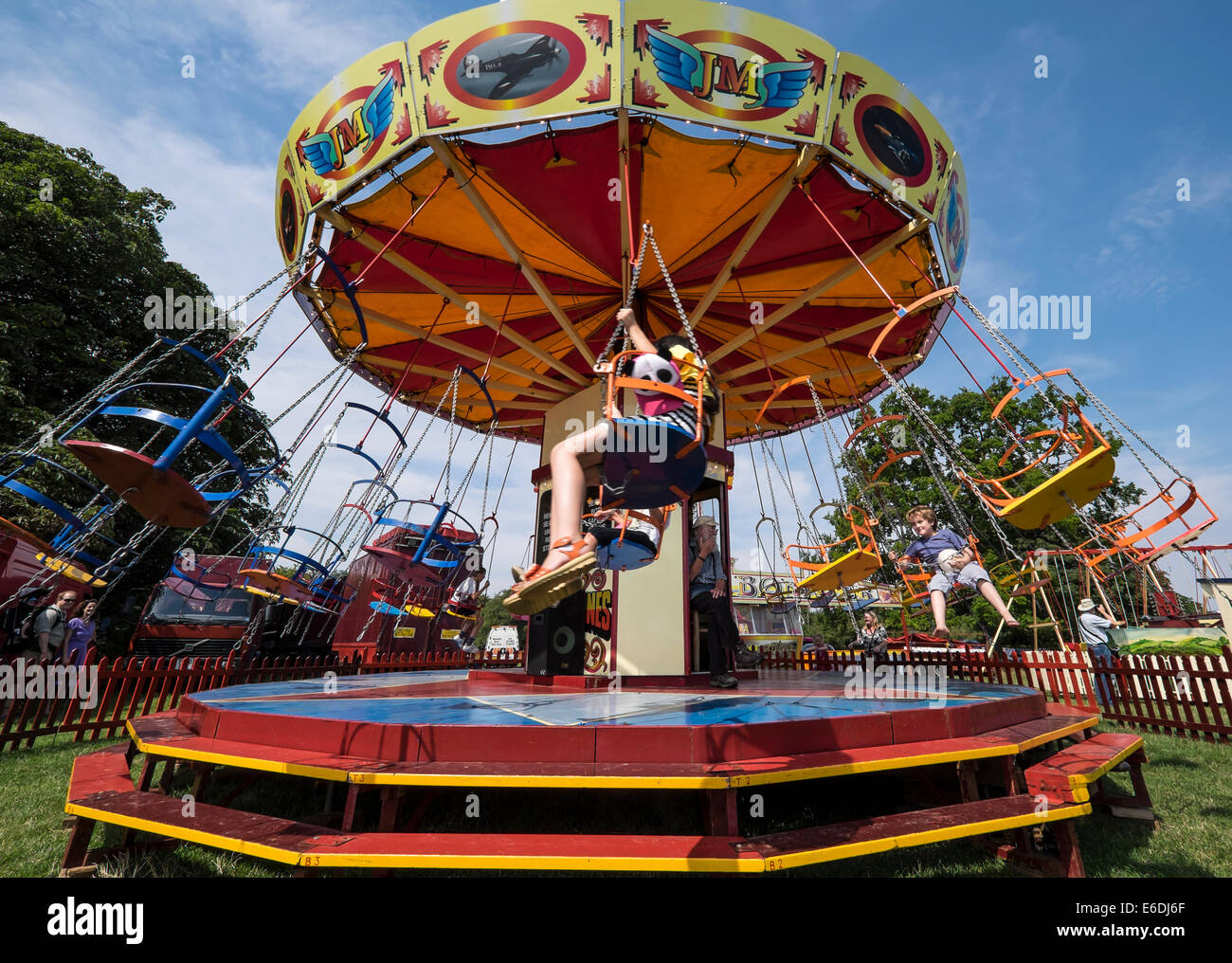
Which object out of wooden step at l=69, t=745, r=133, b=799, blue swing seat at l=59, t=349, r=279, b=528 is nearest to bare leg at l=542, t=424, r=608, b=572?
blue swing seat at l=59, t=349, r=279, b=528

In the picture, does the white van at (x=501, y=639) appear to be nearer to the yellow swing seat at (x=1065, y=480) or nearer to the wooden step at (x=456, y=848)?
the yellow swing seat at (x=1065, y=480)

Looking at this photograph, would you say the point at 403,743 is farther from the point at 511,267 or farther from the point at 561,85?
the point at 511,267

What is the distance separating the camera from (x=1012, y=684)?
26.3ft

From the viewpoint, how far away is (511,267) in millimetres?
8812

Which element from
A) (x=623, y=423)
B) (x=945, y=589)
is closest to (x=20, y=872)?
(x=623, y=423)

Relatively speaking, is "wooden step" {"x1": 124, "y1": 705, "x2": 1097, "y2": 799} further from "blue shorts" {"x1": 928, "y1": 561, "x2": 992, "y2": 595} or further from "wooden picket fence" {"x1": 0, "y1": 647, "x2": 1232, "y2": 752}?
"wooden picket fence" {"x1": 0, "y1": 647, "x2": 1232, "y2": 752}

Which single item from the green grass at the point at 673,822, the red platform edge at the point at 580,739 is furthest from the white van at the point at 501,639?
the red platform edge at the point at 580,739

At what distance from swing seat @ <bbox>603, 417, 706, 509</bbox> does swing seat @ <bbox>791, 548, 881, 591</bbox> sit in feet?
16.8

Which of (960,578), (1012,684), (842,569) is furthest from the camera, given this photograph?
(842,569)

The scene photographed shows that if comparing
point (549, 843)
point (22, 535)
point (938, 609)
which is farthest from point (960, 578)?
point (22, 535)

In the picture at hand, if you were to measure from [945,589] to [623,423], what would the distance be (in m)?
4.96

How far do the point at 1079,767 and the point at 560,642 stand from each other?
5.59 m

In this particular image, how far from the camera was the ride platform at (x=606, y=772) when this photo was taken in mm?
2912

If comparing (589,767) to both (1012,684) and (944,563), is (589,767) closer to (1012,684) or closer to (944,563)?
(944,563)
